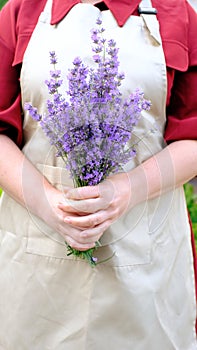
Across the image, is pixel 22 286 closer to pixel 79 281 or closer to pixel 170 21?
pixel 79 281

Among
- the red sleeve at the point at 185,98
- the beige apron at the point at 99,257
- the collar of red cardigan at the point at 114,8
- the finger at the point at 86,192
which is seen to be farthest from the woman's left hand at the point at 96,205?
the collar of red cardigan at the point at 114,8

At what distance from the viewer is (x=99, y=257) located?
1.72 meters

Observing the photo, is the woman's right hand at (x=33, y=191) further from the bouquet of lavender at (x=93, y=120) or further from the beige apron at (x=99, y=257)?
the bouquet of lavender at (x=93, y=120)

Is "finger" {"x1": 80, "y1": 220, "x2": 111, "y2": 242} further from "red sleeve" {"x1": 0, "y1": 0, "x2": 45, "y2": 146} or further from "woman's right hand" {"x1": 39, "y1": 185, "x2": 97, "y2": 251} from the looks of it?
"red sleeve" {"x1": 0, "y1": 0, "x2": 45, "y2": 146}

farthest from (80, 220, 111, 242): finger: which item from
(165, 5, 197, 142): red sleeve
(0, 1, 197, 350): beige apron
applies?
(165, 5, 197, 142): red sleeve

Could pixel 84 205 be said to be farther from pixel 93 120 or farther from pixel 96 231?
pixel 93 120

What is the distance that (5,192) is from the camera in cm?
182

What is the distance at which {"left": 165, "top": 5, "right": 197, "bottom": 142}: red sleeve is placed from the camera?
175cm

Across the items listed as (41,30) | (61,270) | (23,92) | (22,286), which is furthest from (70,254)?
(41,30)

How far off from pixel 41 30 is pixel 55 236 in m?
0.54

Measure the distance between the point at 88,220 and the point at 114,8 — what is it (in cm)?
58

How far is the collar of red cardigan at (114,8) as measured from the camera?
68.5 inches

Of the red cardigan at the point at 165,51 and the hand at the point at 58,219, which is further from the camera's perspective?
the red cardigan at the point at 165,51

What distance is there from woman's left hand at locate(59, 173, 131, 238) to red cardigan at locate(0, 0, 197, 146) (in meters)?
0.25
